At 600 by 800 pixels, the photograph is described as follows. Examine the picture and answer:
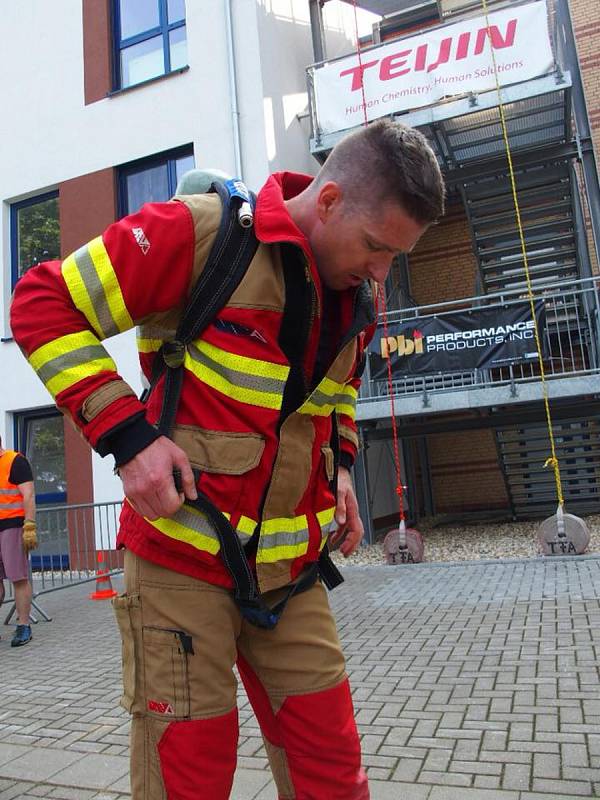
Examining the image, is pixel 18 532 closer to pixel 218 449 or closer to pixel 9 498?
pixel 9 498

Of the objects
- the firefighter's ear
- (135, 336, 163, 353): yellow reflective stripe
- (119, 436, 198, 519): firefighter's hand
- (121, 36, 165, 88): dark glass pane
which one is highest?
(121, 36, 165, 88): dark glass pane

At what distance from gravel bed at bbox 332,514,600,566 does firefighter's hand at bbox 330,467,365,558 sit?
23.2 feet

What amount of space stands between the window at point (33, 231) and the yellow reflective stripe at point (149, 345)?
11.8 metres

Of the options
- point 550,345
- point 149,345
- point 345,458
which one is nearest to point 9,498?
point 345,458

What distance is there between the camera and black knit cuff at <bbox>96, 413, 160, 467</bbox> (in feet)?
4.94

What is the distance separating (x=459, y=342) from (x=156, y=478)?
817 centimetres

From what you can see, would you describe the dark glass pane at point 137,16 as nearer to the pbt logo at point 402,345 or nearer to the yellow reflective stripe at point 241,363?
the pbt logo at point 402,345

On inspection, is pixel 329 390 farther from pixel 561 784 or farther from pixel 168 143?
pixel 168 143

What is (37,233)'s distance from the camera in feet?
42.4

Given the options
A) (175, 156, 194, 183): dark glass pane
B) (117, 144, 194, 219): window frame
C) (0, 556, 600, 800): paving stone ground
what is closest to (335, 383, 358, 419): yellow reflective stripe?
(0, 556, 600, 800): paving stone ground

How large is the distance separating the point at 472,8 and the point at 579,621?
1129 cm

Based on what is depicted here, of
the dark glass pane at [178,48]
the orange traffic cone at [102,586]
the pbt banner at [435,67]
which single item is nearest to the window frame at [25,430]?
the orange traffic cone at [102,586]

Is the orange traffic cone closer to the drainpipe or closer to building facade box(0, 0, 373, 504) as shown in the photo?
building facade box(0, 0, 373, 504)

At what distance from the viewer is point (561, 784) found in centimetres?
277
